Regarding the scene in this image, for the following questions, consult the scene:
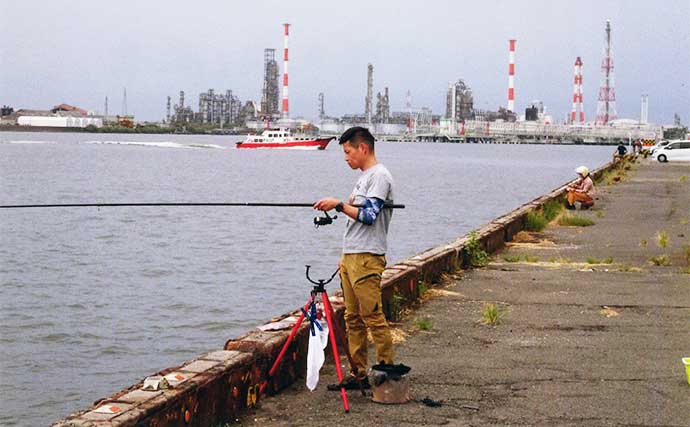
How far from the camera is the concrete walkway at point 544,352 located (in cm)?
674

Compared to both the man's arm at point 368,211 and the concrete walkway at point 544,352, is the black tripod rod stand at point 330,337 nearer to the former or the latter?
the concrete walkway at point 544,352

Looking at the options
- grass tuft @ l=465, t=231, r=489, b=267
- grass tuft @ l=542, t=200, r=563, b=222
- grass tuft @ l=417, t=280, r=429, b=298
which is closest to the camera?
grass tuft @ l=417, t=280, r=429, b=298

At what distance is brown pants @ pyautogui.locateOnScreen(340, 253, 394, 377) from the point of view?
22.2 ft

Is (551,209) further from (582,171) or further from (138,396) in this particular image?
(138,396)

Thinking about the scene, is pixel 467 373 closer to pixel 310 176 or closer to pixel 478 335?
pixel 478 335

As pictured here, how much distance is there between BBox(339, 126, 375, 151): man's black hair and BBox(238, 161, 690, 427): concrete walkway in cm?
164

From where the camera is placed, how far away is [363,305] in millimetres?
6805

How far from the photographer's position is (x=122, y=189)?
5434cm

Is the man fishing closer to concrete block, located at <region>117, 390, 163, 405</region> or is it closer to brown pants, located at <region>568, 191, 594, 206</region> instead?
concrete block, located at <region>117, 390, 163, 405</region>

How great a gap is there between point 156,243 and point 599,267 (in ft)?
51.4

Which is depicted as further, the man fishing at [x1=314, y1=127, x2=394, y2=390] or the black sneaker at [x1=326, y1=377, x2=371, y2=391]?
the black sneaker at [x1=326, y1=377, x2=371, y2=391]

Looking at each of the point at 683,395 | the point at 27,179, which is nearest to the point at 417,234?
the point at 683,395

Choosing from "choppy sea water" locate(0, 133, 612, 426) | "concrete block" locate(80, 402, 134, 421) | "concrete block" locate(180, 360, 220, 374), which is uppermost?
"concrete block" locate(180, 360, 220, 374)

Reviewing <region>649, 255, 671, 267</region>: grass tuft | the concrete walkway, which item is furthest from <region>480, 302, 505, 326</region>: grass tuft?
<region>649, 255, 671, 267</region>: grass tuft
